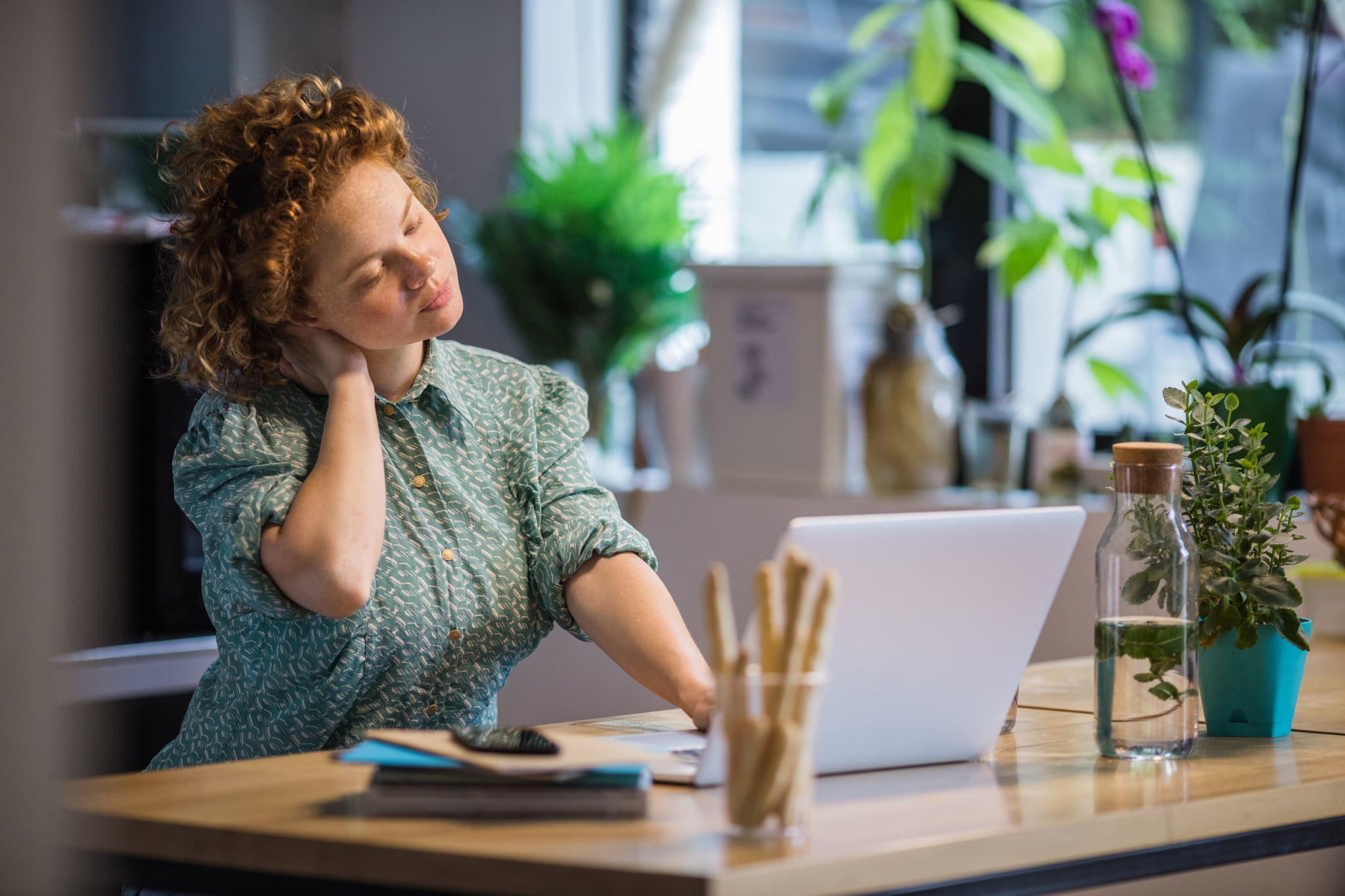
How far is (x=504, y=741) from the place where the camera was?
1.00 m

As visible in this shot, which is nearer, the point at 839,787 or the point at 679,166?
the point at 839,787

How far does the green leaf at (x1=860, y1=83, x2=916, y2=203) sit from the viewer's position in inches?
115

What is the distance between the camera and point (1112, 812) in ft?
3.15

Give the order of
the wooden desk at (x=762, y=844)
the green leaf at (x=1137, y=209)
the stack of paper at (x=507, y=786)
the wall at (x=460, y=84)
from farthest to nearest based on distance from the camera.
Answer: the wall at (x=460, y=84) < the green leaf at (x=1137, y=209) < the stack of paper at (x=507, y=786) < the wooden desk at (x=762, y=844)

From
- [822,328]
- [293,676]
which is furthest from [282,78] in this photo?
[822,328]

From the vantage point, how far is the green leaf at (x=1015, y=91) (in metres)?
2.85

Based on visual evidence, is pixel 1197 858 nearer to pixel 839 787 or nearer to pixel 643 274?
pixel 839 787

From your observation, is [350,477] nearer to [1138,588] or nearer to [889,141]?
[1138,588]

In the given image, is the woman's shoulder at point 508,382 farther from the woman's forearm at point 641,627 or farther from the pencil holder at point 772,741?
the pencil holder at point 772,741

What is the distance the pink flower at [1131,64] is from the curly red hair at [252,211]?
1.61 m

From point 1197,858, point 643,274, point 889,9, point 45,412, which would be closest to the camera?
point 45,412

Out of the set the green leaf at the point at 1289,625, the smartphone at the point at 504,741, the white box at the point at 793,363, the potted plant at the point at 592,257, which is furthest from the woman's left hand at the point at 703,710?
the potted plant at the point at 592,257

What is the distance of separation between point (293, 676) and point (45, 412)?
101 centimetres

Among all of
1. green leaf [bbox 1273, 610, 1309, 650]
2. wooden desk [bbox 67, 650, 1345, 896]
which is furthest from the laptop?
green leaf [bbox 1273, 610, 1309, 650]
